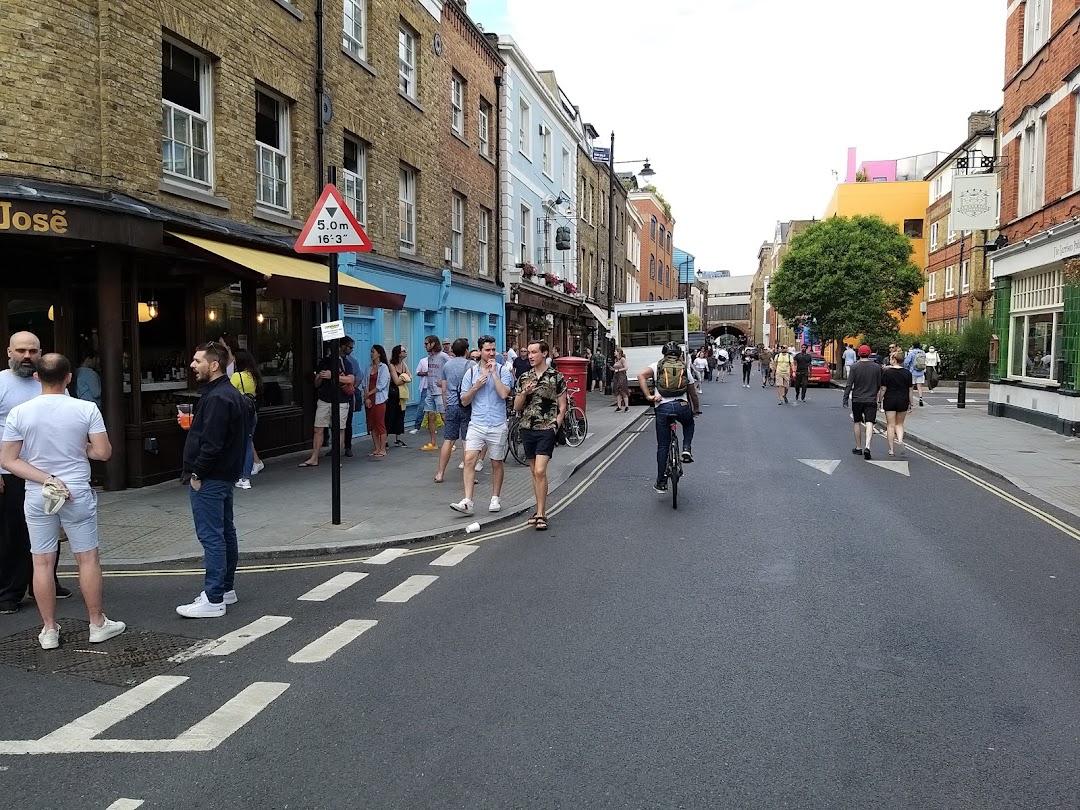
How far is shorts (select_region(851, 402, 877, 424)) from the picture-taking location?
44.4 feet

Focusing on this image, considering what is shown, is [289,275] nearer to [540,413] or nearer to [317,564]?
[540,413]

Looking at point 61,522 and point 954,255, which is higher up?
point 954,255

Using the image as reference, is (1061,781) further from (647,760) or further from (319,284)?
(319,284)

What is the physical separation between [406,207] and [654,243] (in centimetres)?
4354

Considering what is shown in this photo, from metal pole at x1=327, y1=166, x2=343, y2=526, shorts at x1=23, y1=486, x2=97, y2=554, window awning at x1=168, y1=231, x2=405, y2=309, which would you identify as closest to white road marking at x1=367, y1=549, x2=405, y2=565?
metal pole at x1=327, y1=166, x2=343, y2=526

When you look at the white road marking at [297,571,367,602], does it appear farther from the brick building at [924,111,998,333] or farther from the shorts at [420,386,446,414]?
the brick building at [924,111,998,333]

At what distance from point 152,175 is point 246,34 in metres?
3.26

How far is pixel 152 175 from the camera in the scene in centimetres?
1012

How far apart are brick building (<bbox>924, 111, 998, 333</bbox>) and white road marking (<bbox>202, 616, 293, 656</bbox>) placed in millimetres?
38434

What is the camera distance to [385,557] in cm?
701

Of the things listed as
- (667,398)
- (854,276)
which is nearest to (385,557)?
(667,398)

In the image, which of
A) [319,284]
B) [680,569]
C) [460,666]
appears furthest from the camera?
[319,284]

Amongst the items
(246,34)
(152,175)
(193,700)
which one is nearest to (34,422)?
(193,700)

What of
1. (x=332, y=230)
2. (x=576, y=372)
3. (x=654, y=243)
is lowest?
(x=576, y=372)
